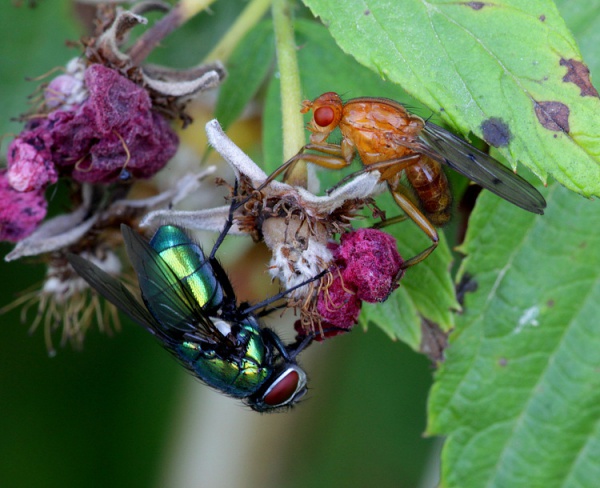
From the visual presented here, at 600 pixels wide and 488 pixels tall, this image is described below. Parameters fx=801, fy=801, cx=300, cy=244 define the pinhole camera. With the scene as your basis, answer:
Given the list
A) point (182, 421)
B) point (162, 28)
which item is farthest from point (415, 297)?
point (182, 421)

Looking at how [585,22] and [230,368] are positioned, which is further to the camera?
[585,22]

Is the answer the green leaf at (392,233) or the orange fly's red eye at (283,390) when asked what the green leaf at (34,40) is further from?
the orange fly's red eye at (283,390)

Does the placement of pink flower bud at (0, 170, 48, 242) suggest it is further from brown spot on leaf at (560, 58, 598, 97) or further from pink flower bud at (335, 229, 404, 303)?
brown spot on leaf at (560, 58, 598, 97)

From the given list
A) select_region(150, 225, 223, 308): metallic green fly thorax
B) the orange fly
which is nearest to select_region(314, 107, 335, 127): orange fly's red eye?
the orange fly

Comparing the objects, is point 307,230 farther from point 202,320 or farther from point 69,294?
point 69,294

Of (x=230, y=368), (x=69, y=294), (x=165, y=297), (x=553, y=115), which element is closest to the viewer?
(x=553, y=115)

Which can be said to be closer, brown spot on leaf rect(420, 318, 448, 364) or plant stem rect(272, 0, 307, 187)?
plant stem rect(272, 0, 307, 187)
